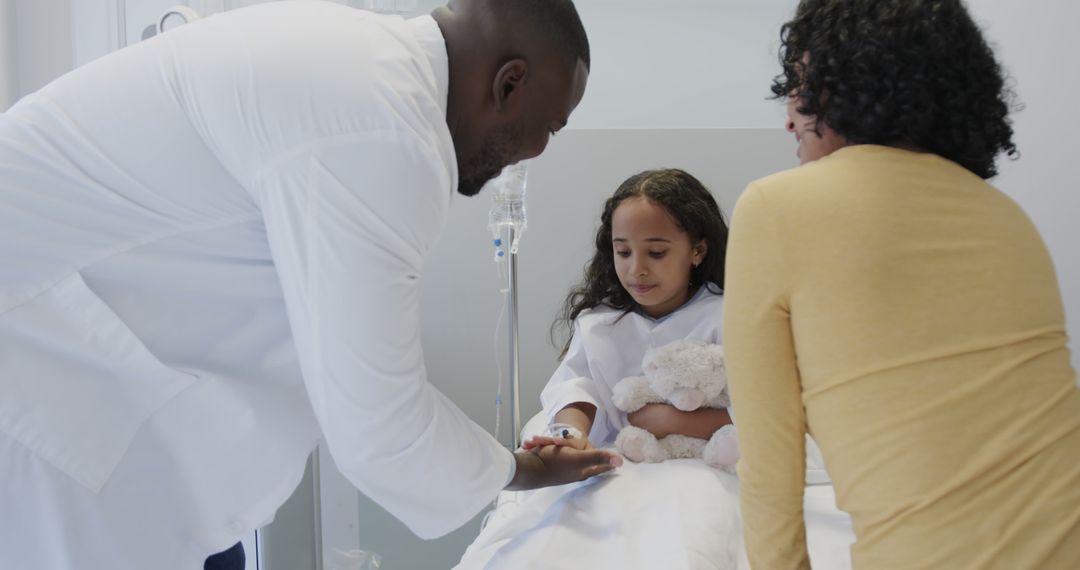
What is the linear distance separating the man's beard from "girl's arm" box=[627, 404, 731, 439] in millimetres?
875

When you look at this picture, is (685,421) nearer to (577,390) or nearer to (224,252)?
(577,390)

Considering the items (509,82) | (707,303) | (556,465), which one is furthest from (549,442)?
(707,303)

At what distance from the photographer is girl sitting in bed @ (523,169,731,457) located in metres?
2.02

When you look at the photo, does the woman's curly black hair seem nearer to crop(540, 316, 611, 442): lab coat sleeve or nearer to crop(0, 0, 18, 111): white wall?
crop(540, 316, 611, 442): lab coat sleeve

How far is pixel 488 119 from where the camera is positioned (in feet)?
3.72

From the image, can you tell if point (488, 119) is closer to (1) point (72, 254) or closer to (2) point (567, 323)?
(1) point (72, 254)

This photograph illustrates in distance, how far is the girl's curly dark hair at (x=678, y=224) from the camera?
218 centimetres

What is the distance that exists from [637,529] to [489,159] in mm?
660

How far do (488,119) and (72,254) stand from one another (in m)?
0.52

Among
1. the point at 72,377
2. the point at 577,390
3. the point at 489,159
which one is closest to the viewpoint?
the point at 72,377

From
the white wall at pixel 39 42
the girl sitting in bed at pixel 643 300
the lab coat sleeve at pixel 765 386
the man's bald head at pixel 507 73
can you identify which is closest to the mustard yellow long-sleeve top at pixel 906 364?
the lab coat sleeve at pixel 765 386

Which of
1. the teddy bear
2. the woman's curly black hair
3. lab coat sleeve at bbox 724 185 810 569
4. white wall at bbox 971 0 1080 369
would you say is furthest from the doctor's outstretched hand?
white wall at bbox 971 0 1080 369

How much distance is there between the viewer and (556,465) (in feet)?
4.75

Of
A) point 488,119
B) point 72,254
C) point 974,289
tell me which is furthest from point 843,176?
point 72,254
